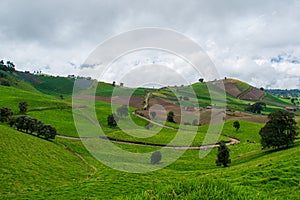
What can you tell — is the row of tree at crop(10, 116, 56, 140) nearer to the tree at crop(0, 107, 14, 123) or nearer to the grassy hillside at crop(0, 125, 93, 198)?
the grassy hillside at crop(0, 125, 93, 198)

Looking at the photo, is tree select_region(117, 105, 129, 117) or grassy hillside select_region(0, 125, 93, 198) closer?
grassy hillside select_region(0, 125, 93, 198)

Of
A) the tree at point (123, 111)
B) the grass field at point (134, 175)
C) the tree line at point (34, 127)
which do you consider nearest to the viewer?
the grass field at point (134, 175)

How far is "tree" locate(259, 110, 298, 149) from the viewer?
5103cm

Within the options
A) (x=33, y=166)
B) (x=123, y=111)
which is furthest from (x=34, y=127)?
(x=123, y=111)

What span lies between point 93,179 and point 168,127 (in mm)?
83997

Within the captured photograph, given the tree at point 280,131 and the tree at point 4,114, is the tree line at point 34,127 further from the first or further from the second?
the tree at point 280,131

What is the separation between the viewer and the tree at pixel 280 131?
51.0m

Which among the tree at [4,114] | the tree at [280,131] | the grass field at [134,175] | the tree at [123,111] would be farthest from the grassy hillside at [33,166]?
the tree at [123,111]

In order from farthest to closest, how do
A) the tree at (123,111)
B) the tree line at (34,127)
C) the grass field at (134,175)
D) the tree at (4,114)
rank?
1. the tree at (123,111)
2. the tree at (4,114)
3. the tree line at (34,127)
4. the grass field at (134,175)

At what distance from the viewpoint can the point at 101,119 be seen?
131 m

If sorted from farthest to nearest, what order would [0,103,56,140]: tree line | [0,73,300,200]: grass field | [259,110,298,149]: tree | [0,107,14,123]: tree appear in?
1. [0,107,14,123]: tree
2. [0,103,56,140]: tree line
3. [259,110,298,149]: tree
4. [0,73,300,200]: grass field

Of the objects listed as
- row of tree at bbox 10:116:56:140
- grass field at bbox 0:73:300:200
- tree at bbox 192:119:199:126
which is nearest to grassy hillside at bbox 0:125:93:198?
grass field at bbox 0:73:300:200

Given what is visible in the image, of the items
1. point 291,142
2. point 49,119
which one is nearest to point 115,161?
point 291,142

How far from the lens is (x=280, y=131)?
51969 mm
